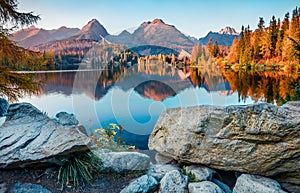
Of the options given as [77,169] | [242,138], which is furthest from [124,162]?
[242,138]

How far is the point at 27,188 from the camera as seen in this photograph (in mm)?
3402

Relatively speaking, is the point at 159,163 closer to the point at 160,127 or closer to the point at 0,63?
the point at 160,127

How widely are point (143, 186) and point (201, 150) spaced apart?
1.26 metres

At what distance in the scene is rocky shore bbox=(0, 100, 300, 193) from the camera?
11.6 feet

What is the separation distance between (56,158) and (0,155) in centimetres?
91

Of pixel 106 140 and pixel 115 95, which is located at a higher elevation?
pixel 115 95

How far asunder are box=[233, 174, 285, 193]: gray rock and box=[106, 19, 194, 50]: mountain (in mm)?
3816

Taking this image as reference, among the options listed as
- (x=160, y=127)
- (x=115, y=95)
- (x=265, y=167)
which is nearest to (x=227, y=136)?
(x=265, y=167)

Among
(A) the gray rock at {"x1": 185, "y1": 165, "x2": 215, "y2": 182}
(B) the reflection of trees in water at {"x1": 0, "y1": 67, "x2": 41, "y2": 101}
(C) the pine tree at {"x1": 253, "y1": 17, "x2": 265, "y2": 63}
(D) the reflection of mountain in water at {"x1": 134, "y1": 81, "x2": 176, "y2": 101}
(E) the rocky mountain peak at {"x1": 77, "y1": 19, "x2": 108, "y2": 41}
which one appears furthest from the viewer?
(C) the pine tree at {"x1": 253, "y1": 17, "x2": 265, "y2": 63}

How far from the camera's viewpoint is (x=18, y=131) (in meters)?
4.01

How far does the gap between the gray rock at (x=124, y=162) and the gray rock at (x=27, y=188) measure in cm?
104

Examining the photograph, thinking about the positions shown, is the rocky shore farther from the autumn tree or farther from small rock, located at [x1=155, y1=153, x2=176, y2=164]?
the autumn tree

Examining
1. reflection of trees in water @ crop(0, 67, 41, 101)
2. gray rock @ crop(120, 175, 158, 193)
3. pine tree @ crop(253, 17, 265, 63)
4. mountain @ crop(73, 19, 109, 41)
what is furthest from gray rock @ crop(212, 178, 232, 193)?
pine tree @ crop(253, 17, 265, 63)

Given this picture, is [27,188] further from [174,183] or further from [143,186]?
[174,183]
